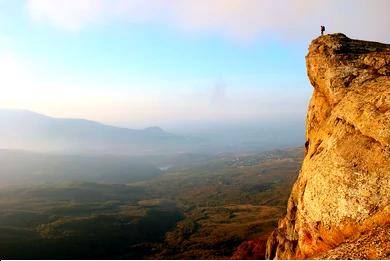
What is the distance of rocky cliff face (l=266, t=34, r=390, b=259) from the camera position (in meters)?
33.8

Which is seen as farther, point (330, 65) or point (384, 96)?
point (330, 65)

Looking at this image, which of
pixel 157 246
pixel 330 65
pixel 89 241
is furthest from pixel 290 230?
pixel 89 241

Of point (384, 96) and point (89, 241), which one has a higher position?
point (384, 96)

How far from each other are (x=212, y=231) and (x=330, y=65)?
14024 centimetres

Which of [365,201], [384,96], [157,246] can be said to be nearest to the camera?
[365,201]

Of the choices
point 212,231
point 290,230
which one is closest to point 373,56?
point 290,230

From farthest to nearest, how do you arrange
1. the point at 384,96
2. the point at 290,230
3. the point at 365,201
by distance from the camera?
the point at 290,230
the point at 384,96
the point at 365,201

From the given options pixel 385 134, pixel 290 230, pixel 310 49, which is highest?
pixel 310 49

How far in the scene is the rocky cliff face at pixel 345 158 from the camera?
33781mm

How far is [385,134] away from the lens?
36.1 m

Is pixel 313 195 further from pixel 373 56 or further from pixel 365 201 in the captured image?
pixel 373 56

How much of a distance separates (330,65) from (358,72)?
17.7ft

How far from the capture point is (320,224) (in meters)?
37.9

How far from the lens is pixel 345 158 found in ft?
124
